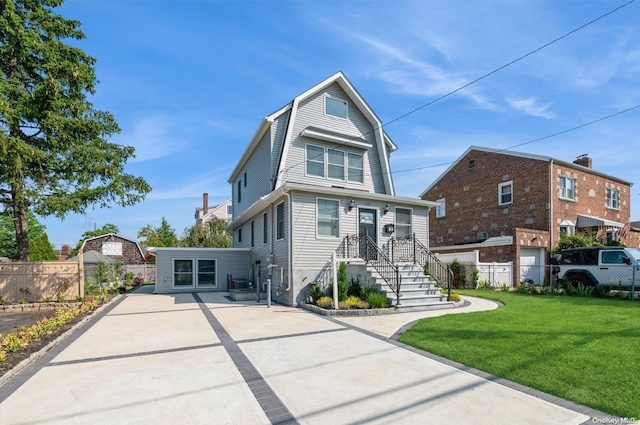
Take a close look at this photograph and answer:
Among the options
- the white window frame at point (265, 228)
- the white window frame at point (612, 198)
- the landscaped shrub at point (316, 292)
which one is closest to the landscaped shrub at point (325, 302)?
the landscaped shrub at point (316, 292)

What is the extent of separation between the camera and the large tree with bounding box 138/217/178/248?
3866cm

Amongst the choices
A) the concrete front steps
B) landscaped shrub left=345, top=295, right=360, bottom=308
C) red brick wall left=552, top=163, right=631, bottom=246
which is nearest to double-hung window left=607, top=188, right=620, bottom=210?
red brick wall left=552, top=163, right=631, bottom=246

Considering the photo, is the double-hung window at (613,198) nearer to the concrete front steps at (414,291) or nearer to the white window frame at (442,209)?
the white window frame at (442,209)

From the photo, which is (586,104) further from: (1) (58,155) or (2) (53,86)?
(1) (58,155)

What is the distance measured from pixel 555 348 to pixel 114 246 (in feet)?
125

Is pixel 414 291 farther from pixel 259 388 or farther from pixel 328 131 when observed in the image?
pixel 328 131

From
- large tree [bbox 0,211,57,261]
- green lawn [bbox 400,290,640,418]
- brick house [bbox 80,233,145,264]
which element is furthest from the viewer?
brick house [bbox 80,233,145,264]

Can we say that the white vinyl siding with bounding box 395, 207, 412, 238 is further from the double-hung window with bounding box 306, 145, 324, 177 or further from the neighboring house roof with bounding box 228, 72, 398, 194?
the double-hung window with bounding box 306, 145, 324, 177

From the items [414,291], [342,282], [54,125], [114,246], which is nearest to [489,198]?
[414,291]

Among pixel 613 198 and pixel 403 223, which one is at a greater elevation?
pixel 613 198

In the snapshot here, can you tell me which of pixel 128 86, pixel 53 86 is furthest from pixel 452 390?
pixel 53 86

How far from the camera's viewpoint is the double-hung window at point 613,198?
72.8ft

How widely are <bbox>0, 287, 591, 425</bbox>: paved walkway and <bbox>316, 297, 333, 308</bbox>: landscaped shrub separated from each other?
2.91 m

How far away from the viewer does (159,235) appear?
136 ft
